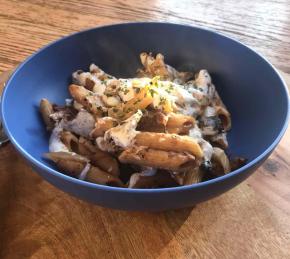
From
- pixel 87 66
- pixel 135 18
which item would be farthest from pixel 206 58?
pixel 135 18

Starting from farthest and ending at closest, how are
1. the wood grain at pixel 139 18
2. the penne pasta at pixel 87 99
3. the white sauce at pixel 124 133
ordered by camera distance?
the wood grain at pixel 139 18, the penne pasta at pixel 87 99, the white sauce at pixel 124 133

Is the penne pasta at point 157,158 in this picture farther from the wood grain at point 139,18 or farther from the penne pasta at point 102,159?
the wood grain at point 139,18

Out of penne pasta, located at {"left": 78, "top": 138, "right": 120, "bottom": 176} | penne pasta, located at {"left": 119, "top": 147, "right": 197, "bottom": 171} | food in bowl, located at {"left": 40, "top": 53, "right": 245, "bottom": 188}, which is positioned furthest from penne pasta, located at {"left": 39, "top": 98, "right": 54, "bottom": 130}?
penne pasta, located at {"left": 119, "top": 147, "right": 197, "bottom": 171}

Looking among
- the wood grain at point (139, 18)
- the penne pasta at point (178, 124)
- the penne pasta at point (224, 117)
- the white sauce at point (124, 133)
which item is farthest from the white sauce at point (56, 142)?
the wood grain at point (139, 18)

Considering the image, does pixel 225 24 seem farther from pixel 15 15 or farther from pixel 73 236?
pixel 73 236

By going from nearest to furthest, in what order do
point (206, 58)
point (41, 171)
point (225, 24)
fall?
1. point (41, 171)
2. point (206, 58)
3. point (225, 24)

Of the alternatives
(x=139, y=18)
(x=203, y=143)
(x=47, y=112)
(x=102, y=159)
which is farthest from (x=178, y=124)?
(x=139, y=18)
